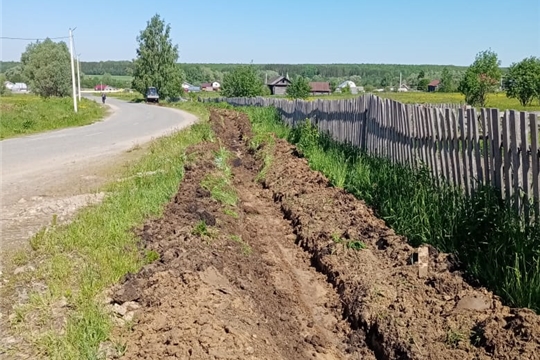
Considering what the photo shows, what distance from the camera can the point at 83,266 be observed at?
4781 mm

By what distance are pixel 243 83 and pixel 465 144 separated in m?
67.3

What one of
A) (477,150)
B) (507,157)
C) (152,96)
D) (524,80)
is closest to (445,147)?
(477,150)

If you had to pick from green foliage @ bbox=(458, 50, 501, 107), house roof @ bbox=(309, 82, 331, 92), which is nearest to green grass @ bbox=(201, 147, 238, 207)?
green foliage @ bbox=(458, 50, 501, 107)

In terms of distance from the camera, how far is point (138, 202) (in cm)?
690

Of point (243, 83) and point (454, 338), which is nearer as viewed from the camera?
point (454, 338)

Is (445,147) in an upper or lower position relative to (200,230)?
upper

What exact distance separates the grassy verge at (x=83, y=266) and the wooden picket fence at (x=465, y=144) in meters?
3.39

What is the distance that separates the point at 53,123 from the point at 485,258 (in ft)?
71.6

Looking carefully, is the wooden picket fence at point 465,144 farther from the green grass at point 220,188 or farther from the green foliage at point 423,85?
the green foliage at point 423,85

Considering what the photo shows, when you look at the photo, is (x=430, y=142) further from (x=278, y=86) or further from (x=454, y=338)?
(x=278, y=86)

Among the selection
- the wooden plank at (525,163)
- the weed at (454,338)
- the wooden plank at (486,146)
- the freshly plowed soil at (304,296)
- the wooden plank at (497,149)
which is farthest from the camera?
the wooden plank at (486,146)

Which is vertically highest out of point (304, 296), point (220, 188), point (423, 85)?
point (423, 85)

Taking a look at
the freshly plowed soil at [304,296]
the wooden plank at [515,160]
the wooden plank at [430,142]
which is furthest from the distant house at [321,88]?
the wooden plank at [515,160]

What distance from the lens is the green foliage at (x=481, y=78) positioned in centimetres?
4453
